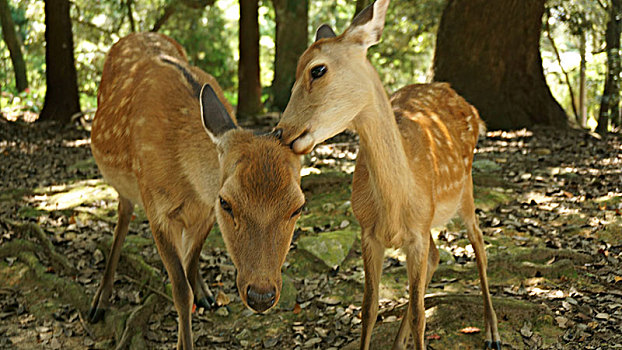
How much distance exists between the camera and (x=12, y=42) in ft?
54.4

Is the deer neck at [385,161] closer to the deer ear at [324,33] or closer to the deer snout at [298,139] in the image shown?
the deer snout at [298,139]

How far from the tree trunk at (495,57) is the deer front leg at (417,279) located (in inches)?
269

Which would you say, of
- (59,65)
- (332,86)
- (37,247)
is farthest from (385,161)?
(59,65)

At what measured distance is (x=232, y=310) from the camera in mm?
5012

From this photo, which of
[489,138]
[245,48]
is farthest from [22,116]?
[489,138]

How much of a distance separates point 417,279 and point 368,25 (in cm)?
149

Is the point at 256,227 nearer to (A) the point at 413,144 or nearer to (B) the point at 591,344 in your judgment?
(A) the point at 413,144

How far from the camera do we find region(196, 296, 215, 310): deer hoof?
5072 mm

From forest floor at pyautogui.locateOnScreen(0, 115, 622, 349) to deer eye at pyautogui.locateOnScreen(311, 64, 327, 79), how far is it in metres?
2.03

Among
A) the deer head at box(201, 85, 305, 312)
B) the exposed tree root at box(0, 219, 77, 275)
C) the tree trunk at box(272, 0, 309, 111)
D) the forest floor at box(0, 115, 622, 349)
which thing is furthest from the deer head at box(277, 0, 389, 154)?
the tree trunk at box(272, 0, 309, 111)

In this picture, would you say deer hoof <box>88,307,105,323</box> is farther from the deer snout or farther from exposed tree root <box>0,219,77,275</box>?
the deer snout

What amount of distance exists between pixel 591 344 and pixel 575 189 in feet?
11.3

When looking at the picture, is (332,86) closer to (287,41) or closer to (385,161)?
(385,161)

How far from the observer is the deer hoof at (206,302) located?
5.07m
